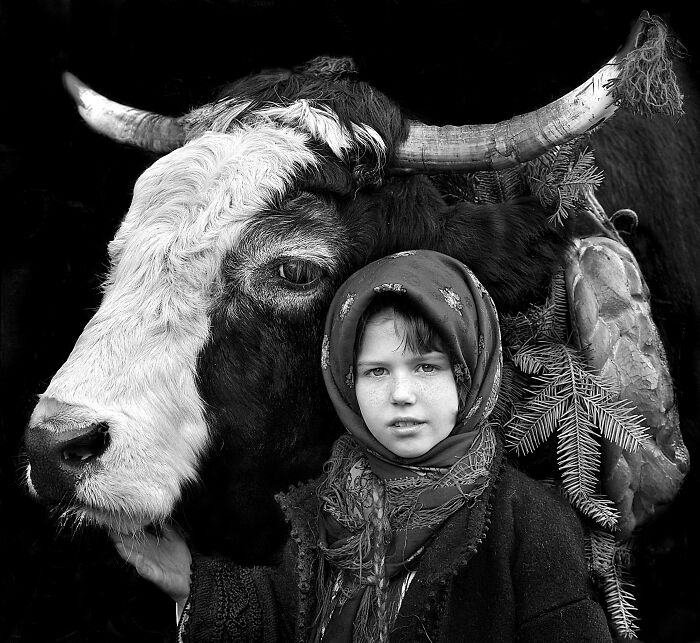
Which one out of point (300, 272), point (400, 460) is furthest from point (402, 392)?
point (300, 272)

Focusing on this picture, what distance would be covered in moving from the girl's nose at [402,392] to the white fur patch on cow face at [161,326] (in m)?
0.45

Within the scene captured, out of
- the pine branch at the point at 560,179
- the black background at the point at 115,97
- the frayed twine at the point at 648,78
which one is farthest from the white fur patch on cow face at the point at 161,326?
the black background at the point at 115,97

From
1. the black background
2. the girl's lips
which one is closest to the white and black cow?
the girl's lips

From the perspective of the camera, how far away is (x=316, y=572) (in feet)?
7.27

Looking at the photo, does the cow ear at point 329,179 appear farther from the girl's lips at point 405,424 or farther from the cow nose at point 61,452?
the cow nose at point 61,452

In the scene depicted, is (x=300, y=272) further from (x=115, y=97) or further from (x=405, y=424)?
(x=115, y=97)

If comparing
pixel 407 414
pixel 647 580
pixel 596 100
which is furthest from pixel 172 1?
pixel 647 580

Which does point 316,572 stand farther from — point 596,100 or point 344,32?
point 344,32

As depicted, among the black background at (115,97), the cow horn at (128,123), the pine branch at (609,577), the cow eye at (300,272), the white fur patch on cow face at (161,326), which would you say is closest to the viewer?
the white fur patch on cow face at (161,326)

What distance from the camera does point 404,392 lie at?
6.48 ft

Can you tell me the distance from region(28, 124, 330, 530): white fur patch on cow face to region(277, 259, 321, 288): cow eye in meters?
0.04

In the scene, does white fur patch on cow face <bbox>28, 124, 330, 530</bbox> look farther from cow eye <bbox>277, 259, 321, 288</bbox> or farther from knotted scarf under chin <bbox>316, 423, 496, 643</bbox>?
knotted scarf under chin <bbox>316, 423, 496, 643</bbox>

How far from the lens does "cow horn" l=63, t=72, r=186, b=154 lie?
2.80m

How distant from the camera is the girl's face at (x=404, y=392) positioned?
200 centimetres
